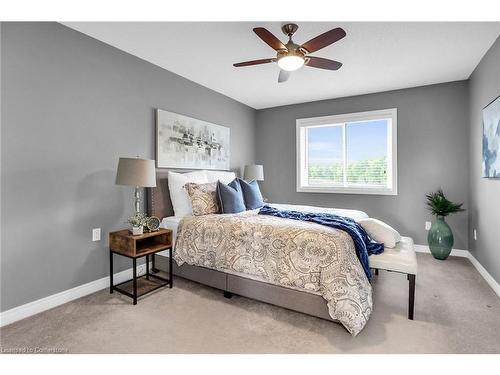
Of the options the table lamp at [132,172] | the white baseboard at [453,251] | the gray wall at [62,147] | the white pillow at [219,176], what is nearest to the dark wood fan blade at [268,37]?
the table lamp at [132,172]

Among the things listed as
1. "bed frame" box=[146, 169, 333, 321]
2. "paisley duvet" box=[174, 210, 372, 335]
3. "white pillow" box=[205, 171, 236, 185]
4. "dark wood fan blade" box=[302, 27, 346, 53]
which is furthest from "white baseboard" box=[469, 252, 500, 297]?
"white pillow" box=[205, 171, 236, 185]

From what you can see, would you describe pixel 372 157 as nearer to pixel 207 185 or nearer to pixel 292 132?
pixel 292 132

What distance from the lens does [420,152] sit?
403 centimetres

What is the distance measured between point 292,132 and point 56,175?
3874 millimetres

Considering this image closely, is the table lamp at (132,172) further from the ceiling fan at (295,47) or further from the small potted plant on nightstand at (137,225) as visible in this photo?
the ceiling fan at (295,47)

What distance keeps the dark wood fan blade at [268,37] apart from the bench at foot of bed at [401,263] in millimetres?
1969

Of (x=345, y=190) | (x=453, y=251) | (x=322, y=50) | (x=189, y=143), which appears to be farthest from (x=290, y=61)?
(x=453, y=251)

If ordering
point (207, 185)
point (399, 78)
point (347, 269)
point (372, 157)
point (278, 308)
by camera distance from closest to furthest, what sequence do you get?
point (347, 269) → point (278, 308) → point (207, 185) → point (399, 78) → point (372, 157)

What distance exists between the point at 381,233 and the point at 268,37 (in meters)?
1.92

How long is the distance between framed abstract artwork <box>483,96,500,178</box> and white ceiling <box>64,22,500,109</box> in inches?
26.4

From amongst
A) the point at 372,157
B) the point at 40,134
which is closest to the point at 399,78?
the point at 372,157

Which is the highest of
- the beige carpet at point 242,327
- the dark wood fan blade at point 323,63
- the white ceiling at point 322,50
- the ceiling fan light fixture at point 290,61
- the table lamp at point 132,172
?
the white ceiling at point 322,50

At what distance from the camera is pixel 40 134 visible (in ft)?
7.29

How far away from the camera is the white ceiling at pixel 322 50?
241 centimetres
